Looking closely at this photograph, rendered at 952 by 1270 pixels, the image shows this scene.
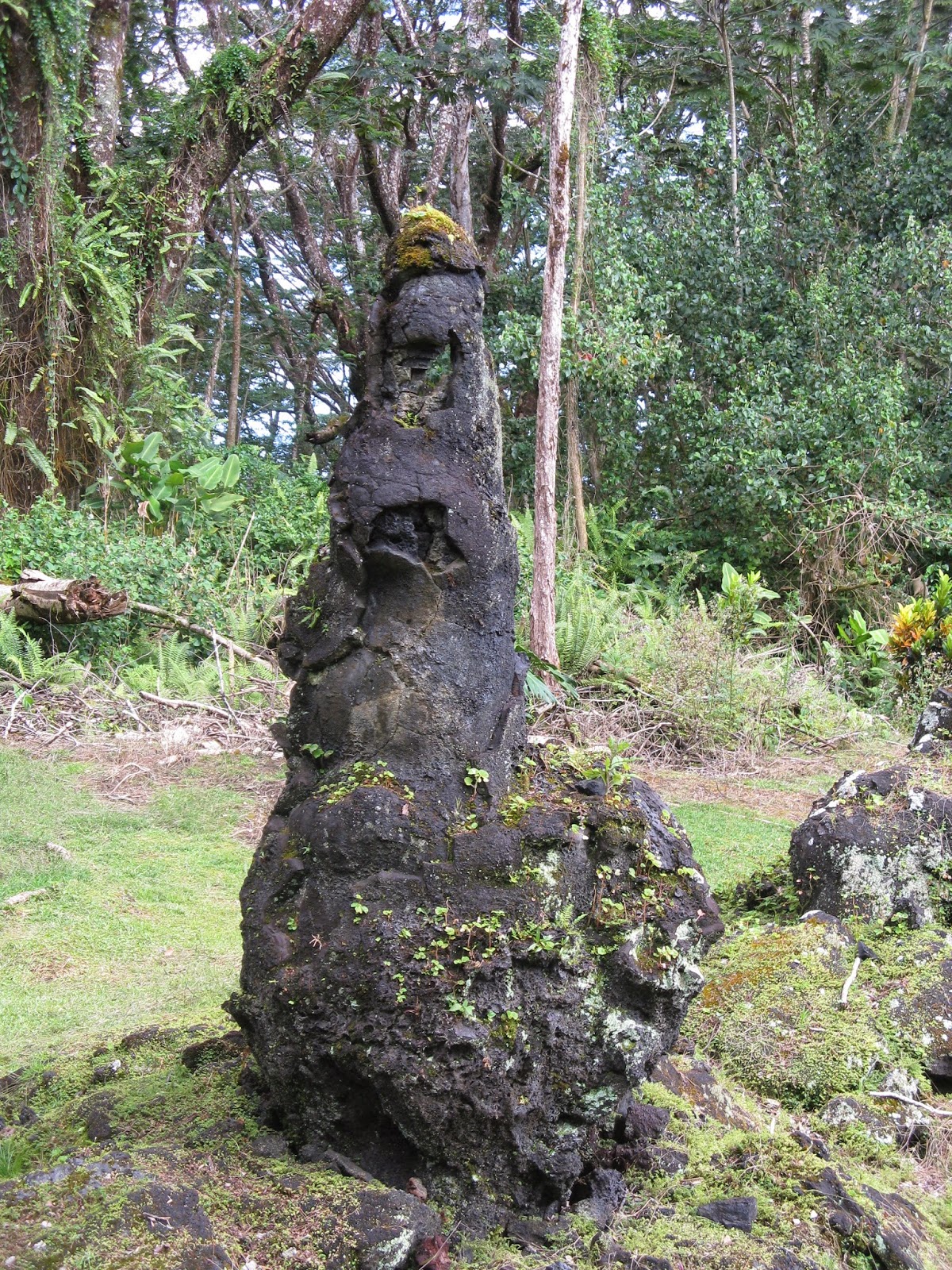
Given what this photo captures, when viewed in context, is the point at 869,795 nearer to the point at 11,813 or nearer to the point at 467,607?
the point at 467,607

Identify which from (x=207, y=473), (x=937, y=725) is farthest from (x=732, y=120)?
(x=937, y=725)

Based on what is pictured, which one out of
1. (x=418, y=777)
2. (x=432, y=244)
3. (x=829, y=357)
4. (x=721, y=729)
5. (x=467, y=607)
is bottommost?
(x=721, y=729)

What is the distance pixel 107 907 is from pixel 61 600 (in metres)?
4.26

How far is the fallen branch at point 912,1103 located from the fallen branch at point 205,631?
6.73 meters

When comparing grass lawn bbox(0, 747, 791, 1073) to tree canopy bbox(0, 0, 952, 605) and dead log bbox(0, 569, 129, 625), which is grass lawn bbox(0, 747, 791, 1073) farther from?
tree canopy bbox(0, 0, 952, 605)

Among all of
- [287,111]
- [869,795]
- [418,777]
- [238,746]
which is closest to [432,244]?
[418,777]

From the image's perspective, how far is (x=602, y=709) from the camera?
9906mm

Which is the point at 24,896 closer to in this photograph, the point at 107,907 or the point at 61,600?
the point at 107,907

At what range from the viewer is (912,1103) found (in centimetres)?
361

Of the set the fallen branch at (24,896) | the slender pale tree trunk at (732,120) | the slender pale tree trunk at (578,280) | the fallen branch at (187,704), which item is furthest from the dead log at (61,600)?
the slender pale tree trunk at (732,120)

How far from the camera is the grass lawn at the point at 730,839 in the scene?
645cm

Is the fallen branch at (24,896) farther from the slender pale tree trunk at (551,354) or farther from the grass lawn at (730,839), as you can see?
the slender pale tree trunk at (551,354)

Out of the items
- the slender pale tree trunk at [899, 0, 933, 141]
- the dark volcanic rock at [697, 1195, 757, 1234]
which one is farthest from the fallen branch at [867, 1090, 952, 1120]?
the slender pale tree trunk at [899, 0, 933, 141]

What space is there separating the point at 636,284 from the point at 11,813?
1064 cm
